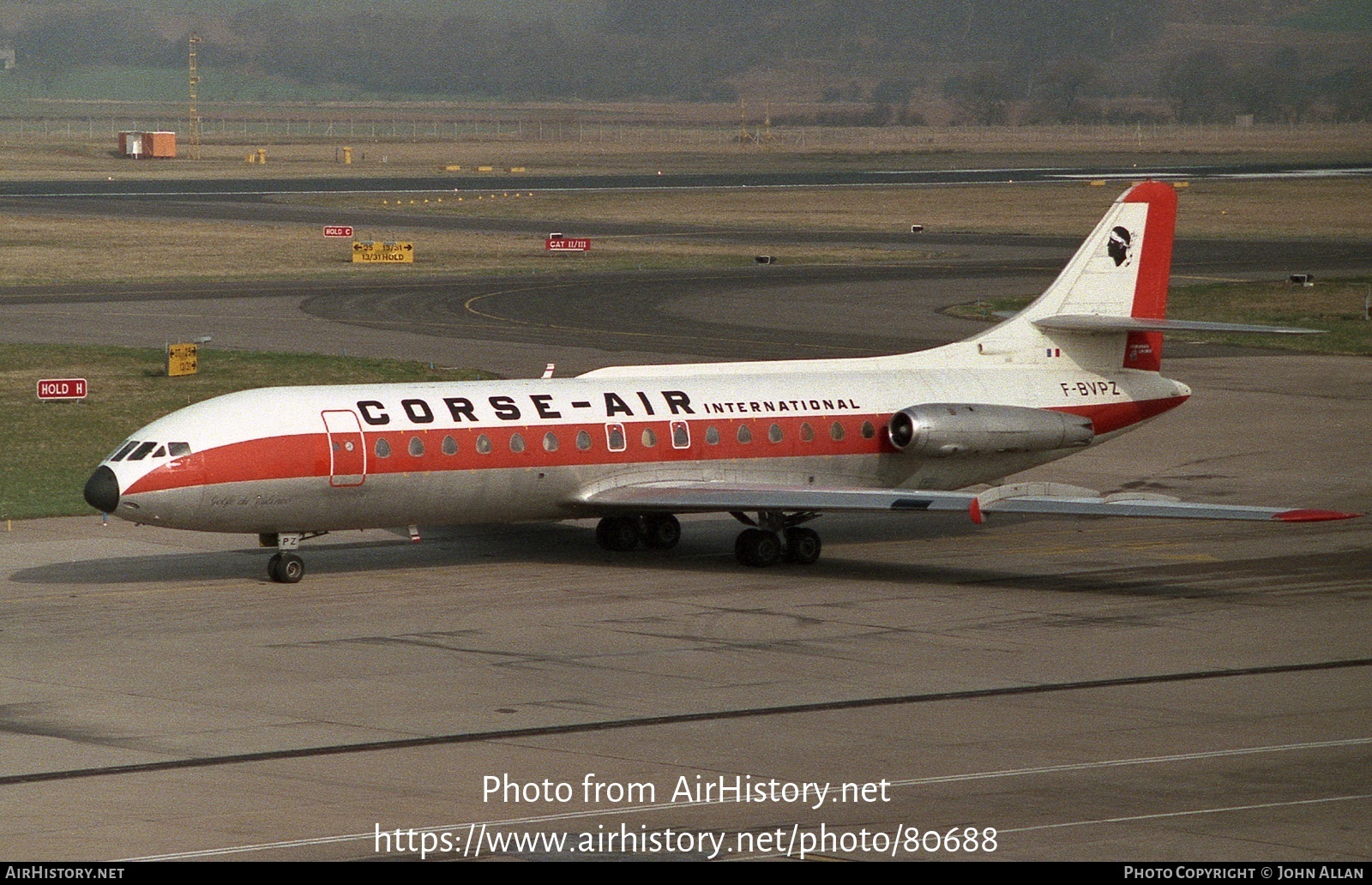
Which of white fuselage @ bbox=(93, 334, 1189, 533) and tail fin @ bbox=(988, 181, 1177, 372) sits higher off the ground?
tail fin @ bbox=(988, 181, 1177, 372)

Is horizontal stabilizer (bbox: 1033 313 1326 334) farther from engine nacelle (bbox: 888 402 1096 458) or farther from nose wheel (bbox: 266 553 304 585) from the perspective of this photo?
nose wheel (bbox: 266 553 304 585)

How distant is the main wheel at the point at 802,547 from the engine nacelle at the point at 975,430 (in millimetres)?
2754

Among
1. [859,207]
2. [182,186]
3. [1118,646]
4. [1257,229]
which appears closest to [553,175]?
[182,186]

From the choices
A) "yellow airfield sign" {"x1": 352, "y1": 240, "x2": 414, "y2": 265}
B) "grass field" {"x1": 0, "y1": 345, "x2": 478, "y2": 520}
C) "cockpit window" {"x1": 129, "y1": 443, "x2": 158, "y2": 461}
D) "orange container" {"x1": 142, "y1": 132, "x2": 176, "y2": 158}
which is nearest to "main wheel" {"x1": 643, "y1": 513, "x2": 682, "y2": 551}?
"cockpit window" {"x1": 129, "y1": 443, "x2": 158, "y2": 461}

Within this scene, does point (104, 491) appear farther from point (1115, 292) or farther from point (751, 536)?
point (1115, 292)

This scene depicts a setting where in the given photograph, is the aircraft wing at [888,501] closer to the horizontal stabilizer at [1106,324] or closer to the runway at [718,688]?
the runway at [718,688]

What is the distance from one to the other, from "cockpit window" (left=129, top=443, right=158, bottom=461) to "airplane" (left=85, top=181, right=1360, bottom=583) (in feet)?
0.12

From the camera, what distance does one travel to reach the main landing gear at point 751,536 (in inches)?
1289

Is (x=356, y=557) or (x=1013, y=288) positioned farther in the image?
(x=1013, y=288)

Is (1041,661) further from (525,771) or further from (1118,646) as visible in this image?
(525,771)

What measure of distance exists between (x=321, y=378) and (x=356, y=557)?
2029 centimetres

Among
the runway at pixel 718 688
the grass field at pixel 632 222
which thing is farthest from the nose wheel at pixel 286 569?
the grass field at pixel 632 222

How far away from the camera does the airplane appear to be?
29.9 metres

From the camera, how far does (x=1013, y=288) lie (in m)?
79.8
